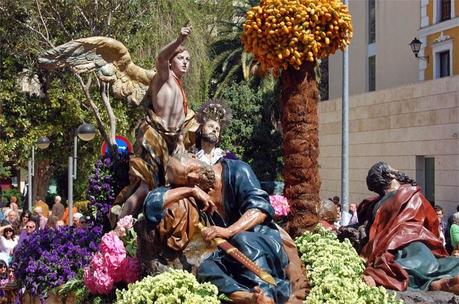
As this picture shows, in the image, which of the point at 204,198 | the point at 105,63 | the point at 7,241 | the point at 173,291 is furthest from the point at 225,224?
the point at 7,241

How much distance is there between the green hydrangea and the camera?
19.3 feet

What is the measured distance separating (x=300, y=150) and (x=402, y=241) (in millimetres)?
1232

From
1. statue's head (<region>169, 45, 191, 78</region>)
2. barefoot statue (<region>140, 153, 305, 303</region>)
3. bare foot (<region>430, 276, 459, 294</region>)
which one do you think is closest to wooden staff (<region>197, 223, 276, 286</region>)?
barefoot statue (<region>140, 153, 305, 303</region>)

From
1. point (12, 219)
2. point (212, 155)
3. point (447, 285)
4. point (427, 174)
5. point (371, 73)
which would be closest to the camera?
point (447, 285)

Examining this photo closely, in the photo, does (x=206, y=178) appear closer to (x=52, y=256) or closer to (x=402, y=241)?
(x=402, y=241)

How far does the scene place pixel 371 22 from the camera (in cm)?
3272

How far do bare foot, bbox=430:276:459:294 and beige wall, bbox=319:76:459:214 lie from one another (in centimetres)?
1435

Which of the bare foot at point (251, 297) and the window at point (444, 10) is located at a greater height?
the window at point (444, 10)

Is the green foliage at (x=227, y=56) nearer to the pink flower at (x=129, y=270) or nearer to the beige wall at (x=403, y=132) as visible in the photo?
the beige wall at (x=403, y=132)

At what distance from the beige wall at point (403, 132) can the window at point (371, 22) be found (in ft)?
18.8

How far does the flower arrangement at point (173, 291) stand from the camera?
528cm

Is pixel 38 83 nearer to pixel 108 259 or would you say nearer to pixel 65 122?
pixel 65 122

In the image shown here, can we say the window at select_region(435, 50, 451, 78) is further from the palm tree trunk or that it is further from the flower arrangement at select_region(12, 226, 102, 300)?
the flower arrangement at select_region(12, 226, 102, 300)

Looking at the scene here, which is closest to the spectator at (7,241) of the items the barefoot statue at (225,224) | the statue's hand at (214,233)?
the barefoot statue at (225,224)
